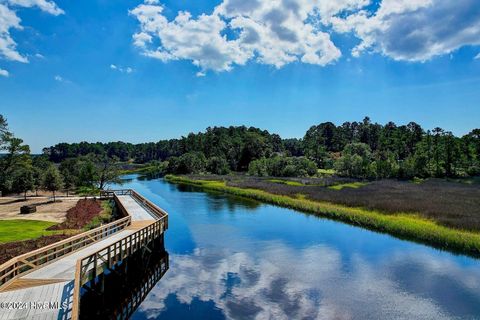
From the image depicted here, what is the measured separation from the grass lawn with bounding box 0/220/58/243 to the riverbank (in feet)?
99.3

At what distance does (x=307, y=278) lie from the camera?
2088 centimetres

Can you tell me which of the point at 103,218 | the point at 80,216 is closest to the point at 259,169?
the point at 103,218

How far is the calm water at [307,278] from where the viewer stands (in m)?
16.7

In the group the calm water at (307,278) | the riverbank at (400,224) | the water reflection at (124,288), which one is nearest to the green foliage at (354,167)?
the riverbank at (400,224)

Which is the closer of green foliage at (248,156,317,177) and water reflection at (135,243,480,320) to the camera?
water reflection at (135,243,480,320)

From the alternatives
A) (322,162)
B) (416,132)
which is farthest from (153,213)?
(416,132)

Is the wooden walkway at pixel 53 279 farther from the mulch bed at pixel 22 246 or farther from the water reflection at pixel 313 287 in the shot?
the mulch bed at pixel 22 246

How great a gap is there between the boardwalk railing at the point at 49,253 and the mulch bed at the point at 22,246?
1.10 metres

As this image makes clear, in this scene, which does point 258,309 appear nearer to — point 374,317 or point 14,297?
point 374,317

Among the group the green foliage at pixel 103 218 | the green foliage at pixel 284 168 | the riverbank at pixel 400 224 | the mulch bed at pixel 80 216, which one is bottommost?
the riverbank at pixel 400 224

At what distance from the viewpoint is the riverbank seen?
26312 mm

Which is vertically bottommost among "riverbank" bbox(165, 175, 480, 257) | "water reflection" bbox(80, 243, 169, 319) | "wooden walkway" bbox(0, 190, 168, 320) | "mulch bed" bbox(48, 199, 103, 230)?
"water reflection" bbox(80, 243, 169, 319)

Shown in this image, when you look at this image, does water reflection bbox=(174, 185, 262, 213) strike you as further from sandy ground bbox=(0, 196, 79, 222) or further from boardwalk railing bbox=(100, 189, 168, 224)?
sandy ground bbox=(0, 196, 79, 222)

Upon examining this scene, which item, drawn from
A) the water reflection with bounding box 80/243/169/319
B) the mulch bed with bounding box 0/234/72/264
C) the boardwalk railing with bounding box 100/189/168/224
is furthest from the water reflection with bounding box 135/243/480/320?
the mulch bed with bounding box 0/234/72/264
